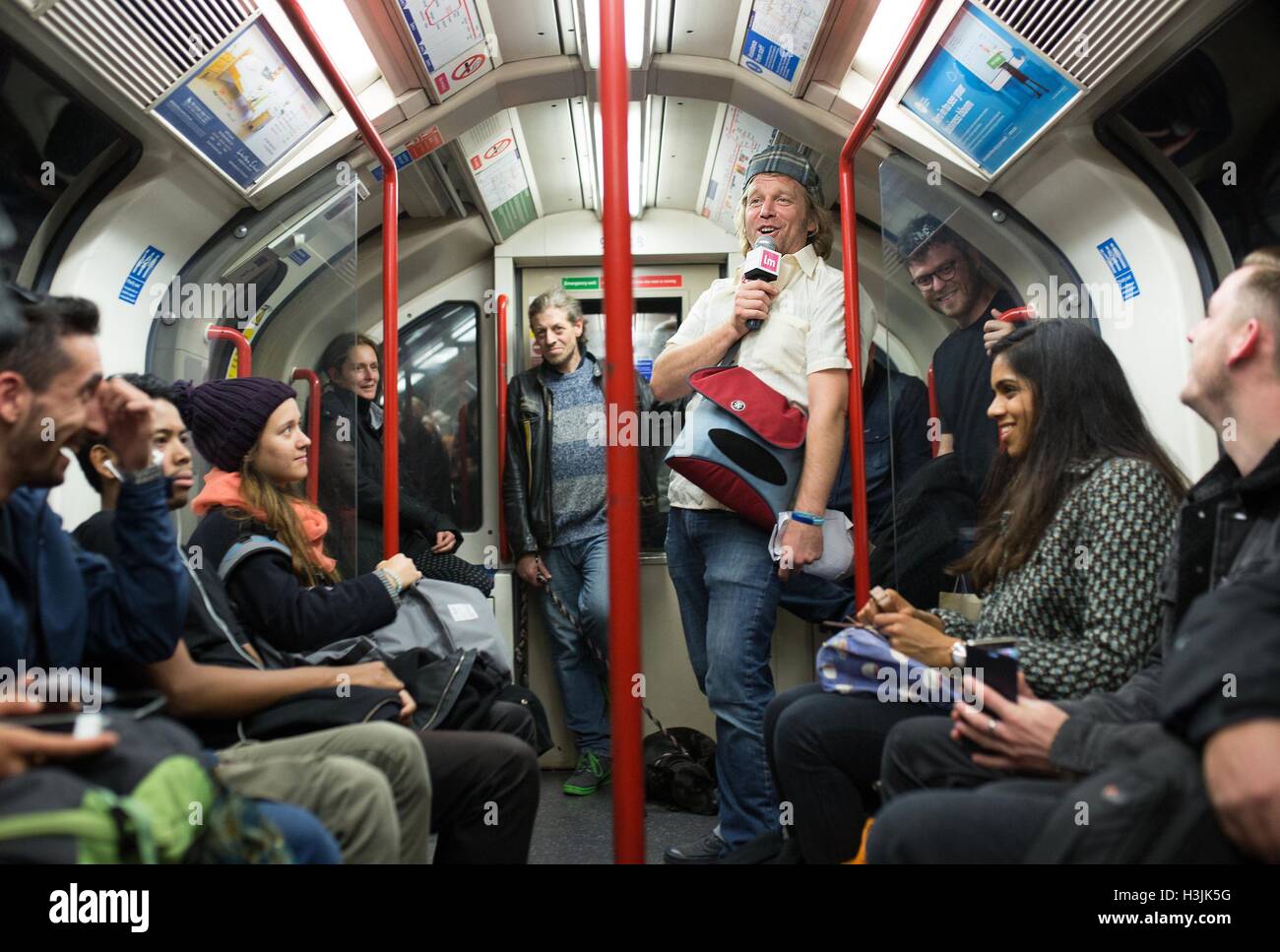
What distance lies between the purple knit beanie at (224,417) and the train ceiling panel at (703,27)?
79.5 inches

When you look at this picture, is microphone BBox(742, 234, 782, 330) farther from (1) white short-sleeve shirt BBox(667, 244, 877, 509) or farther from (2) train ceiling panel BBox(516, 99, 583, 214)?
(2) train ceiling panel BBox(516, 99, 583, 214)

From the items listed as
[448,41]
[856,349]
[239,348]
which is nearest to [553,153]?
[448,41]

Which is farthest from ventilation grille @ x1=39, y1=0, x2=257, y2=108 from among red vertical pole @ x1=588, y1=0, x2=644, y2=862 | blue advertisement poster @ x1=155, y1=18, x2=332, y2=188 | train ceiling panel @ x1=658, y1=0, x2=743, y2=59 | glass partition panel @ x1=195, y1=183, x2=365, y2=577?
train ceiling panel @ x1=658, y1=0, x2=743, y2=59

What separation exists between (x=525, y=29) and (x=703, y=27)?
63 centimetres

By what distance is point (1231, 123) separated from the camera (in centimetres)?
196

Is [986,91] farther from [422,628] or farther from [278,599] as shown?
[278,599]

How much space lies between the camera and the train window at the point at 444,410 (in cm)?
495

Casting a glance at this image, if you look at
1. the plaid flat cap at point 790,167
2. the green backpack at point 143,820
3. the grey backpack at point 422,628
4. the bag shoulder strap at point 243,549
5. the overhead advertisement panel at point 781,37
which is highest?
the overhead advertisement panel at point 781,37

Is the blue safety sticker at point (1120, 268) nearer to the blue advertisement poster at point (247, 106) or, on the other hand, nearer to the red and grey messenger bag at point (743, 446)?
the red and grey messenger bag at point (743, 446)

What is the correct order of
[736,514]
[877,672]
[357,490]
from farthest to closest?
[357,490] → [736,514] → [877,672]

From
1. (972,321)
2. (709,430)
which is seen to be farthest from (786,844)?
(972,321)

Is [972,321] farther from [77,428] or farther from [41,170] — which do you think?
[41,170]

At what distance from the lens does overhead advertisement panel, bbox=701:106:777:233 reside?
4137 mm

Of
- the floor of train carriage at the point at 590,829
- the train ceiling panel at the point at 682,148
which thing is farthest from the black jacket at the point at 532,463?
the floor of train carriage at the point at 590,829
